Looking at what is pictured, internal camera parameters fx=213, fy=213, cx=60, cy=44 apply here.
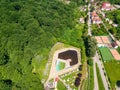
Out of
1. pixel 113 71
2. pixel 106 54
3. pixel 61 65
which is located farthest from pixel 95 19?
pixel 113 71

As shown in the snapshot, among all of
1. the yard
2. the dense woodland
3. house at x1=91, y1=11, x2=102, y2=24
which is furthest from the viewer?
house at x1=91, y1=11, x2=102, y2=24

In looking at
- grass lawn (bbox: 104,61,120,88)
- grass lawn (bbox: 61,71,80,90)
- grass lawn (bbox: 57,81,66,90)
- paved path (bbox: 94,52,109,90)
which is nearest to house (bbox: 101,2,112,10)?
paved path (bbox: 94,52,109,90)

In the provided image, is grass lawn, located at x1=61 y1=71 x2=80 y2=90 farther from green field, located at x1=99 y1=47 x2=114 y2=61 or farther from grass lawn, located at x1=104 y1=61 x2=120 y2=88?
green field, located at x1=99 y1=47 x2=114 y2=61

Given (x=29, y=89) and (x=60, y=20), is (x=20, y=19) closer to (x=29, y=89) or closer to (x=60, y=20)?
(x=60, y=20)

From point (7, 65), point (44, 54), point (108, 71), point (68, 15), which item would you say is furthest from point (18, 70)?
point (68, 15)

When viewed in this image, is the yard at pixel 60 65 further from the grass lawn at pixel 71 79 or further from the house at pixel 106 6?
the house at pixel 106 6

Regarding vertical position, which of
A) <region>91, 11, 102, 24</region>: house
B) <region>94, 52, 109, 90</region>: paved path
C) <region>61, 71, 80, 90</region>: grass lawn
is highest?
<region>91, 11, 102, 24</region>: house
